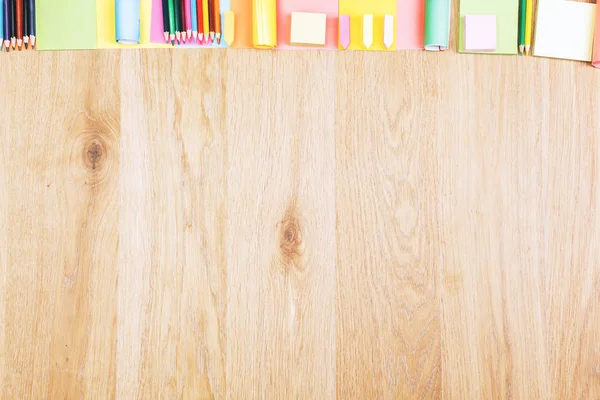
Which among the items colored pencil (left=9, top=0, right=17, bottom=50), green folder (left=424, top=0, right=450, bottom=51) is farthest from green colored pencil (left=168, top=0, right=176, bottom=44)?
green folder (left=424, top=0, right=450, bottom=51)

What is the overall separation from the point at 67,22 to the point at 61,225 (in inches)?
10.7

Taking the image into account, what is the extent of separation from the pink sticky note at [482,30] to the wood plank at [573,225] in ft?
0.31

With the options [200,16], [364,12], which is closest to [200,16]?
[200,16]

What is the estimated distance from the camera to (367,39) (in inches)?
22.5

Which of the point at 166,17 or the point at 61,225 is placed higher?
the point at 166,17

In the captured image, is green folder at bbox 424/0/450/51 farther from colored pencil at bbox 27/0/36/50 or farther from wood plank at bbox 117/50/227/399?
colored pencil at bbox 27/0/36/50

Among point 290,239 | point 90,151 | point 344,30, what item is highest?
point 344,30

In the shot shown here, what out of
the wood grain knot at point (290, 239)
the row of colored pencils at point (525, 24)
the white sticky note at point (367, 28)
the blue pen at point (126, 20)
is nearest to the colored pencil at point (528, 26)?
the row of colored pencils at point (525, 24)

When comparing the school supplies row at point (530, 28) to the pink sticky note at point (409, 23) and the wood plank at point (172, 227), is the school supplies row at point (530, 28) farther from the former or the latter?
the wood plank at point (172, 227)

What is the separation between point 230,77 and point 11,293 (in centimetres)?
41

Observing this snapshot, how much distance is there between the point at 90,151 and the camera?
0.58 m

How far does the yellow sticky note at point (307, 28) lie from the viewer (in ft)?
1.86

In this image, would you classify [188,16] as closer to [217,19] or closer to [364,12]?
[217,19]

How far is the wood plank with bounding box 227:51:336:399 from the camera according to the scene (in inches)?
22.6
